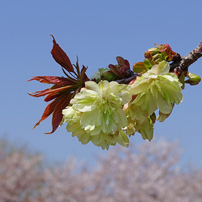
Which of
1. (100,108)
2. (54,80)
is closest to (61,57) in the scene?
(54,80)

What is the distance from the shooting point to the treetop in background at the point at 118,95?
79 cm

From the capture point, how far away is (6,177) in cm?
1512

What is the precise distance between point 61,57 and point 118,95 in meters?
0.28

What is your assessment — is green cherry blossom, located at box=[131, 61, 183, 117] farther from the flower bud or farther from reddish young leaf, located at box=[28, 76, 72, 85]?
reddish young leaf, located at box=[28, 76, 72, 85]

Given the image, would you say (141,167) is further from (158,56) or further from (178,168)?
(158,56)

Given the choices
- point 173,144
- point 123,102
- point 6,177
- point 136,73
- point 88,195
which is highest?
point 173,144

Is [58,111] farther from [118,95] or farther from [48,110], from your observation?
[118,95]

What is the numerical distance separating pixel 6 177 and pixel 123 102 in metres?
15.7

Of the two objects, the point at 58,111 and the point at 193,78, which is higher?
the point at 193,78

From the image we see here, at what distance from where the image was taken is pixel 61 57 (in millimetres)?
959

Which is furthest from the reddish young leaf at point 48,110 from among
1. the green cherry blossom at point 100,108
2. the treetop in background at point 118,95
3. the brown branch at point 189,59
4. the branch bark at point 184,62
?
the brown branch at point 189,59

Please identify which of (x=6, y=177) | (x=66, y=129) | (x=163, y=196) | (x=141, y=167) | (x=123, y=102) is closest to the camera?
(x=123, y=102)

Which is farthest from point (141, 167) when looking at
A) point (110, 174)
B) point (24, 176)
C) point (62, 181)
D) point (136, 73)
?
point (136, 73)

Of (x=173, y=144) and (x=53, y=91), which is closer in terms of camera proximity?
(x=53, y=91)
